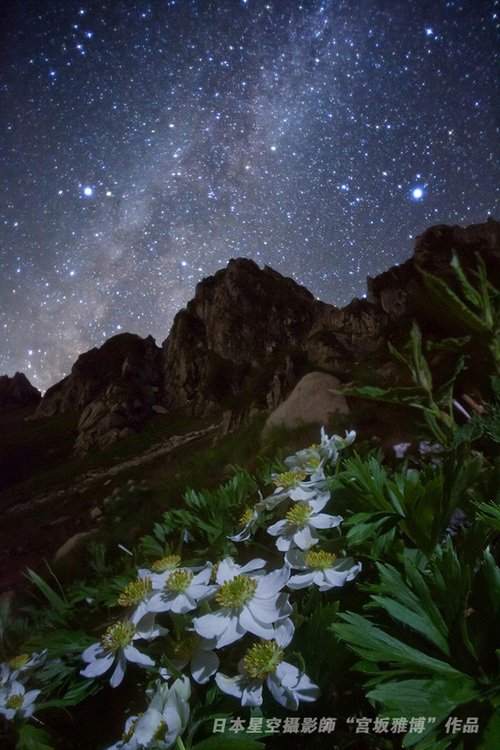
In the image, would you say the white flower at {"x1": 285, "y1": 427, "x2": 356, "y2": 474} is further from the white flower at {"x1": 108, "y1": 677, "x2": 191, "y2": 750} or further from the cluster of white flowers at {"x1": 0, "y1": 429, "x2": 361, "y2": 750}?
the white flower at {"x1": 108, "y1": 677, "x2": 191, "y2": 750}

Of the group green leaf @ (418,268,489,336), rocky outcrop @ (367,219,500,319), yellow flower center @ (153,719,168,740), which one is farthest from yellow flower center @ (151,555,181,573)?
rocky outcrop @ (367,219,500,319)

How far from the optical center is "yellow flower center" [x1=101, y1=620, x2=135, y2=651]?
796 millimetres

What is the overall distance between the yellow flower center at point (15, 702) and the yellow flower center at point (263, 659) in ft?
2.10

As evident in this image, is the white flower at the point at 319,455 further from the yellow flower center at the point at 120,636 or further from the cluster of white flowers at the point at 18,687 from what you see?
the cluster of white flowers at the point at 18,687

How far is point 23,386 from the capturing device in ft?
162

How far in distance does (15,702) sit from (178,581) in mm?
546

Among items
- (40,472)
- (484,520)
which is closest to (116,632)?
(484,520)

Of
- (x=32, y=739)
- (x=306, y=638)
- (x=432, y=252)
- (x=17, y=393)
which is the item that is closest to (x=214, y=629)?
(x=306, y=638)

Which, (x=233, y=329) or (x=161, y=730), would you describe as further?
(x=233, y=329)

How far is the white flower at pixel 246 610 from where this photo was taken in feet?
2.32

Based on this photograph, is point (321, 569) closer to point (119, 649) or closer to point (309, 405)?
point (119, 649)

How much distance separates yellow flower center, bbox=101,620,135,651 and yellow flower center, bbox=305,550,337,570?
384mm

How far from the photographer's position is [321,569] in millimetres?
835

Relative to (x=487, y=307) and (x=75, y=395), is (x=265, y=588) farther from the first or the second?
(x=75, y=395)
